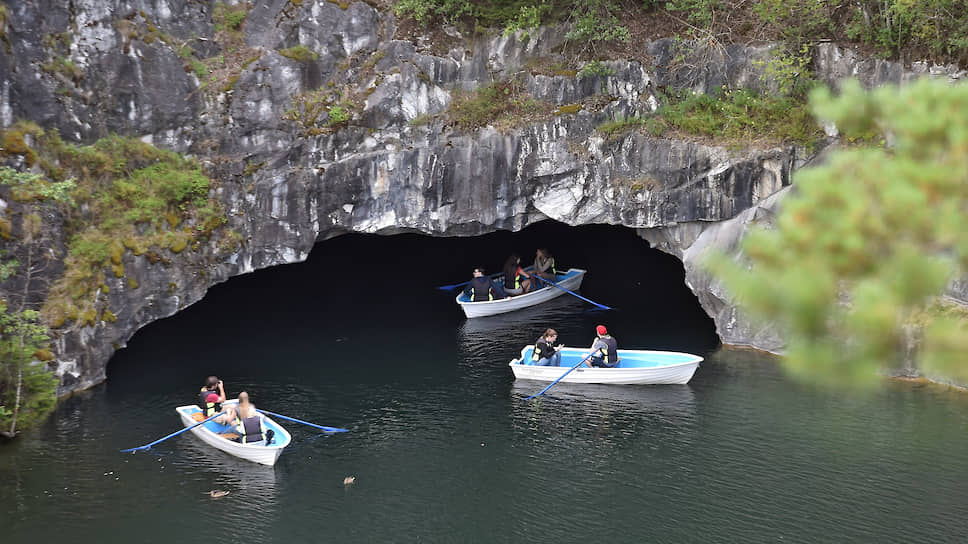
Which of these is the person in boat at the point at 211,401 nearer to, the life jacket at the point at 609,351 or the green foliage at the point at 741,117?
the life jacket at the point at 609,351

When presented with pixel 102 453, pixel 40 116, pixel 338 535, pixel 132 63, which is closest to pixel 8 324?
pixel 102 453

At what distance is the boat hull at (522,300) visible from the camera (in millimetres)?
28812

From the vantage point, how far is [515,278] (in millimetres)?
30812

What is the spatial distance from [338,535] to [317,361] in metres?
9.70

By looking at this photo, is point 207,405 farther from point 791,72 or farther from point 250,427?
point 791,72

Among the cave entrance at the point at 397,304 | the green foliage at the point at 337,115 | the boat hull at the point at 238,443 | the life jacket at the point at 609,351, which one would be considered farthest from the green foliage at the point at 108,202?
the life jacket at the point at 609,351

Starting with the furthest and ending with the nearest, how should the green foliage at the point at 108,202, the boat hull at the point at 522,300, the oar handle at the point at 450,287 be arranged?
the oar handle at the point at 450,287 → the boat hull at the point at 522,300 → the green foliage at the point at 108,202

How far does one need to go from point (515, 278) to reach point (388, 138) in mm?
8937

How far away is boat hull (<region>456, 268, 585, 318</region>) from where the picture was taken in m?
28.8

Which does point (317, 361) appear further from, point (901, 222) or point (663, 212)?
point (901, 222)

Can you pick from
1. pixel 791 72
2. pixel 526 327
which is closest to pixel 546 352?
pixel 526 327

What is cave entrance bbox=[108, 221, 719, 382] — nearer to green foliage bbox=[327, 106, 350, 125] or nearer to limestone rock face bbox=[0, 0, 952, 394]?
limestone rock face bbox=[0, 0, 952, 394]

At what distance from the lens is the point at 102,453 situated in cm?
1806

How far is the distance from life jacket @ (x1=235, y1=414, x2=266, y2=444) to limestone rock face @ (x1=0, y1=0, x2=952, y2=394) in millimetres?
6540
